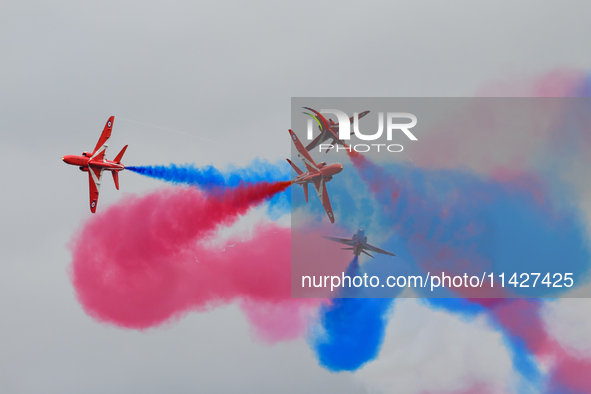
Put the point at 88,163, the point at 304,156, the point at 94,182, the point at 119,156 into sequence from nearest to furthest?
1. the point at 119,156
2. the point at 88,163
3. the point at 94,182
4. the point at 304,156

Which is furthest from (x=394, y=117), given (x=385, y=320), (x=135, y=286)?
(x=135, y=286)

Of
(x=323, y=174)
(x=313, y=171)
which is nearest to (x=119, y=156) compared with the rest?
(x=313, y=171)

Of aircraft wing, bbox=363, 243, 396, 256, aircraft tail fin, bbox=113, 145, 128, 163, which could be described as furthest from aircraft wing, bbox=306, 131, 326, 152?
aircraft tail fin, bbox=113, 145, 128, 163

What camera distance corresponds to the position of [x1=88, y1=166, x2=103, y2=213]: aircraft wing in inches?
4471

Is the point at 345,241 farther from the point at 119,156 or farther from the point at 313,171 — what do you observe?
the point at 119,156

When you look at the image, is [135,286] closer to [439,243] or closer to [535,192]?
[439,243]

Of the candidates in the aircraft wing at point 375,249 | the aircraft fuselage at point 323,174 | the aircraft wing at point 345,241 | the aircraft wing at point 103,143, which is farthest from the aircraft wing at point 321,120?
the aircraft wing at point 103,143

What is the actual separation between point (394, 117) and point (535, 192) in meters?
11.3

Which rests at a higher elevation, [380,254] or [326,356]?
[380,254]

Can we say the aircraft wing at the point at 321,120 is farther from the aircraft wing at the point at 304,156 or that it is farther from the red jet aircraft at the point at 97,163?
the red jet aircraft at the point at 97,163

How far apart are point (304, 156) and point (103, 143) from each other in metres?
13.3

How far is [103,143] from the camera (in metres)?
114

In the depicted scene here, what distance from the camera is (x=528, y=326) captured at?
383ft

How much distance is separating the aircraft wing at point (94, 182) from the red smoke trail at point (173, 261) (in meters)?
2.34
